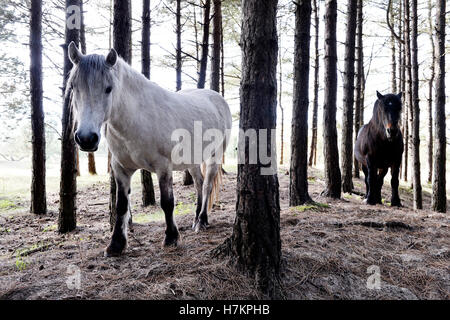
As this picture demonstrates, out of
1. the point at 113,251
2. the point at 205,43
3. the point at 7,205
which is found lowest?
the point at 7,205

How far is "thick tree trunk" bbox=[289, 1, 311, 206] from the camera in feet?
17.3

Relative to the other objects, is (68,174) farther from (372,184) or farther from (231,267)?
(372,184)

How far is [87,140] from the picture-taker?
2.29 meters

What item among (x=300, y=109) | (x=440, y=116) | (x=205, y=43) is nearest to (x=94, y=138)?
(x=300, y=109)

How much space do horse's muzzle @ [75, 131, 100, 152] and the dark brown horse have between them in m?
5.30

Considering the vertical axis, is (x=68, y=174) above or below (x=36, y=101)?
below

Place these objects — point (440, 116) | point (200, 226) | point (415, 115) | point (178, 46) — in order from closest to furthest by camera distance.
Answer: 1. point (200, 226)
2. point (415, 115)
3. point (440, 116)
4. point (178, 46)

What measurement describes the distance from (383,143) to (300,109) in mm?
2054

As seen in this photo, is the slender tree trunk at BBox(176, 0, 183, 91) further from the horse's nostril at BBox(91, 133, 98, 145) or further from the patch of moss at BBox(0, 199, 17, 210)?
the horse's nostril at BBox(91, 133, 98, 145)

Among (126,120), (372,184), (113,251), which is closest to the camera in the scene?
(126,120)

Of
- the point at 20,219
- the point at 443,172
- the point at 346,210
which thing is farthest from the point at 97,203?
the point at 443,172

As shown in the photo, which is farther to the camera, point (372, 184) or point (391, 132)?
point (372, 184)
